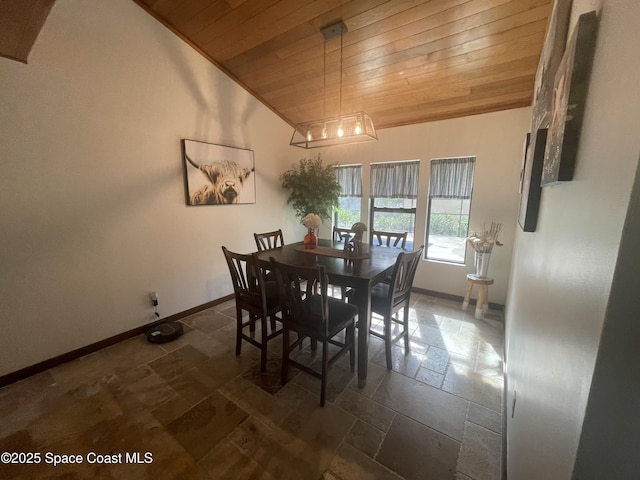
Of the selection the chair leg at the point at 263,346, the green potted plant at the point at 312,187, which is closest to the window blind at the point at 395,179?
the green potted plant at the point at 312,187

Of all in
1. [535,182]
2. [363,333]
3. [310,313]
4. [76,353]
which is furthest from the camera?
[76,353]

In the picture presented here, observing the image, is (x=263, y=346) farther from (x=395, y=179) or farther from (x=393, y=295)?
(x=395, y=179)

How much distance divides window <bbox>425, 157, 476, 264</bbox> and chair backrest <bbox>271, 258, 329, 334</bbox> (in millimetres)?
2542

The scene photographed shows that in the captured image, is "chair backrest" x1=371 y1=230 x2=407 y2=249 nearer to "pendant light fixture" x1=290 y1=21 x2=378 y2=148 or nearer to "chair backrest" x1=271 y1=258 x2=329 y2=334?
"pendant light fixture" x1=290 y1=21 x2=378 y2=148

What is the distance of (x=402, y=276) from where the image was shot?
2238 mm

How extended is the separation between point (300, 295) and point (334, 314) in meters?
0.34

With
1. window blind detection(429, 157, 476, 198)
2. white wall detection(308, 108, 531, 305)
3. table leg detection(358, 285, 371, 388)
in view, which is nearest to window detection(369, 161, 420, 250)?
white wall detection(308, 108, 531, 305)

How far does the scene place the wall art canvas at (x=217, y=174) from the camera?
3082mm

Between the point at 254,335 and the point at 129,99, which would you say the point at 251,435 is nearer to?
the point at 254,335

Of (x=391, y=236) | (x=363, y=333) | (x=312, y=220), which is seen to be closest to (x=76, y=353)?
(x=312, y=220)

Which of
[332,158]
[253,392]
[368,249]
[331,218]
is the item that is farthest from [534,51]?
[253,392]

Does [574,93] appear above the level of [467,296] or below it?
above

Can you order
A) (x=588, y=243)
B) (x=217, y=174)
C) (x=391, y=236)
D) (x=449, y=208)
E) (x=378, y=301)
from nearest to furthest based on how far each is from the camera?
(x=588, y=243) → (x=378, y=301) → (x=391, y=236) → (x=217, y=174) → (x=449, y=208)

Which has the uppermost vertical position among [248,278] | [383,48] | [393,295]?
[383,48]
